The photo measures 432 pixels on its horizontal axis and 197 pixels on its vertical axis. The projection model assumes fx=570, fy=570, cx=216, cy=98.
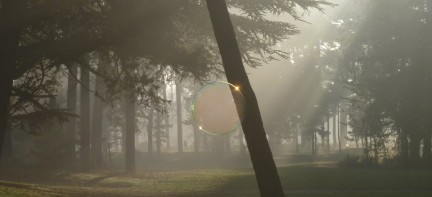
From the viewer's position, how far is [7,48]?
1421 centimetres

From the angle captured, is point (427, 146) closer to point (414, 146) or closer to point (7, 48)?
point (414, 146)

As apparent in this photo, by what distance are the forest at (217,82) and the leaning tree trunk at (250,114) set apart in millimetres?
20

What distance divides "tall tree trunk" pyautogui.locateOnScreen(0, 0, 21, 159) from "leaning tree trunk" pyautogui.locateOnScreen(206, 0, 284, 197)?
628 cm

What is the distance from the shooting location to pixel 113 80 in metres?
15.9

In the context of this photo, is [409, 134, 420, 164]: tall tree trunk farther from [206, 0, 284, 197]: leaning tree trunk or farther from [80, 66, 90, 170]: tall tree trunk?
[206, 0, 284, 197]: leaning tree trunk

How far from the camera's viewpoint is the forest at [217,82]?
14.1m

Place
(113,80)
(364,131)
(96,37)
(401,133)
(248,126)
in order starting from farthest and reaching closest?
(364,131), (401,133), (113,80), (96,37), (248,126)

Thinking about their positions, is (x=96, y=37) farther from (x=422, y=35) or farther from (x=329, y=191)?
(x=422, y=35)

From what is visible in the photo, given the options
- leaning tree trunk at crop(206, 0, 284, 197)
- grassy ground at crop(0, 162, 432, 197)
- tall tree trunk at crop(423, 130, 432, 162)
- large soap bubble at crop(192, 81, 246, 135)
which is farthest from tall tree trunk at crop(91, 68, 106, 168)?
leaning tree trunk at crop(206, 0, 284, 197)

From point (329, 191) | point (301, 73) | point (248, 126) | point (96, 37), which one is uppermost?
point (301, 73)

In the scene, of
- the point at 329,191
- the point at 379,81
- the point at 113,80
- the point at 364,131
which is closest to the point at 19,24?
the point at 113,80

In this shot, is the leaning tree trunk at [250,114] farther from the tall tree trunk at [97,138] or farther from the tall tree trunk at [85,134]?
the tall tree trunk at [97,138]

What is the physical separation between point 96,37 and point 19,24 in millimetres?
1977

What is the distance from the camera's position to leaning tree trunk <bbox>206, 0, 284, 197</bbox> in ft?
32.0
